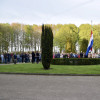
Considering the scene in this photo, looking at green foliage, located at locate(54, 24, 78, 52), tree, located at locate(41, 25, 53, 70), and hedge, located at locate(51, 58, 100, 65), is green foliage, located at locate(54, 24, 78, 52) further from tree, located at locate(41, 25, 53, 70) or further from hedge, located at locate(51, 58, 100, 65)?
tree, located at locate(41, 25, 53, 70)

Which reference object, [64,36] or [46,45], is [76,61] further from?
[64,36]

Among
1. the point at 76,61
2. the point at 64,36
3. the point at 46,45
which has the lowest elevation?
the point at 76,61

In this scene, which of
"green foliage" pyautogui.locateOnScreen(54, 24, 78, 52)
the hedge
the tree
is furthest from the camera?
"green foliage" pyautogui.locateOnScreen(54, 24, 78, 52)

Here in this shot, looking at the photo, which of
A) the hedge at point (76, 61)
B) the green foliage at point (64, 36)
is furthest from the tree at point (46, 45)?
the green foliage at point (64, 36)

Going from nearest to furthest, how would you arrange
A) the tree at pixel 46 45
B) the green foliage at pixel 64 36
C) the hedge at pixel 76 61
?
the tree at pixel 46 45
the hedge at pixel 76 61
the green foliage at pixel 64 36

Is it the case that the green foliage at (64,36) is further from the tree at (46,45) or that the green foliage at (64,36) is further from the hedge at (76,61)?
the tree at (46,45)

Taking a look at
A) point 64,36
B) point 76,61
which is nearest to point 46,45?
point 76,61

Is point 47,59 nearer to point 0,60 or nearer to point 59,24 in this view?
point 0,60

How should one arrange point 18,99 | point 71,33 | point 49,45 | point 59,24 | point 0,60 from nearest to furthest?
point 18,99
point 49,45
point 0,60
point 71,33
point 59,24

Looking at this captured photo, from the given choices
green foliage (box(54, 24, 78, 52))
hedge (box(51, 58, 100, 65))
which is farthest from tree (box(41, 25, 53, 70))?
green foliage (box(54, 24, 78, 52))

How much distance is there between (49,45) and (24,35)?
149 ft

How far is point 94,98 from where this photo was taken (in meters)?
5.88

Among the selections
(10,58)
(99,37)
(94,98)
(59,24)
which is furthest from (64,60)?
(59,24)

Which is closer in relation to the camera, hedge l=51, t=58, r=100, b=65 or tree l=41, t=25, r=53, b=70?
tree l=41, t=25, r=53, b=70
